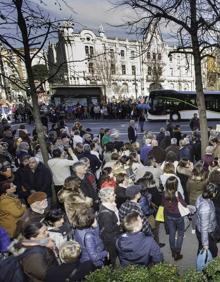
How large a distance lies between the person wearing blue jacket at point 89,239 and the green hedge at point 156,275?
69cm

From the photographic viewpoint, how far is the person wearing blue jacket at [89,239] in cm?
428

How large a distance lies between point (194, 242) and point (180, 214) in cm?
128

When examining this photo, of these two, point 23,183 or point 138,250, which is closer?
point 138,250

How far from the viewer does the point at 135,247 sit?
4.12m

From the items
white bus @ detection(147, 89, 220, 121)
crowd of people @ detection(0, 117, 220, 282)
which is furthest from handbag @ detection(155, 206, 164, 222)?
white bus @ detection(147, 89, 220, 121)

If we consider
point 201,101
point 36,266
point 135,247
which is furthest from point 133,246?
point 201,101

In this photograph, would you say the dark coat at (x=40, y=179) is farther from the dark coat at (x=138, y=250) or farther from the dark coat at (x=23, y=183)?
the dark coat at (x=138, y=250)

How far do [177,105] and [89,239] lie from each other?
26.3 metres

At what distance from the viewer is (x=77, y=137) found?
12.7m

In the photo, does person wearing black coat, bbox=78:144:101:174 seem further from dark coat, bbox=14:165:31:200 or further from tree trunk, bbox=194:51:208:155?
tree trunk, bbox=194:51:208:155

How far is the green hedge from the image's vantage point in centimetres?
344

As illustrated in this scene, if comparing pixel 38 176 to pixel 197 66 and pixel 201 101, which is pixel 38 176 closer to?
pixel 201 101

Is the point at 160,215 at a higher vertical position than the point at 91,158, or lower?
lower

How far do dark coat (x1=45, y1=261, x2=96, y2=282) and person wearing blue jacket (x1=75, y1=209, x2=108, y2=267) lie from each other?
59 cm
